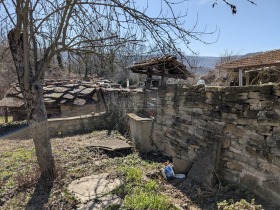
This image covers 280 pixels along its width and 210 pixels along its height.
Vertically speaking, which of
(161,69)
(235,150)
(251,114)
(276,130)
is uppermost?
(161,69)

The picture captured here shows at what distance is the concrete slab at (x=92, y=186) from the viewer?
3887 millimetres

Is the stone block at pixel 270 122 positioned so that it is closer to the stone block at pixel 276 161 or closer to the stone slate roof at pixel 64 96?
the stone block at pixel 276 161

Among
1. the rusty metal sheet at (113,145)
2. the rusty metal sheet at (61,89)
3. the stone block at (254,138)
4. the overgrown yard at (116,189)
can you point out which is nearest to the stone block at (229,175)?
the overgrown yard at (116,189)

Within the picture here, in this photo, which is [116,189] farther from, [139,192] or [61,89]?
[61,89]

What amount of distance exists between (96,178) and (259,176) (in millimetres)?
2713

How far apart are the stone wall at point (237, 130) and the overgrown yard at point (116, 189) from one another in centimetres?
28

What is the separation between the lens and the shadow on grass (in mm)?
3672

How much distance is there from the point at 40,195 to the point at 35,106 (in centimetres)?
145

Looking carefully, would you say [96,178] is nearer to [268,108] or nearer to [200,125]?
[200,125]

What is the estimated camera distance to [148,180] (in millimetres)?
4246

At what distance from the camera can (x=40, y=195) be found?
395 cm

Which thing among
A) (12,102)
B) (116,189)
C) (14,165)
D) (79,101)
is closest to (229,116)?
(116,189)

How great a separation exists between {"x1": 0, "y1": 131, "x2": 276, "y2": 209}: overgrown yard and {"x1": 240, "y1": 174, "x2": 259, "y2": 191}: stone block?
0.09m

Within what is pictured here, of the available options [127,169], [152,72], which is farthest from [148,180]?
[152,72]
